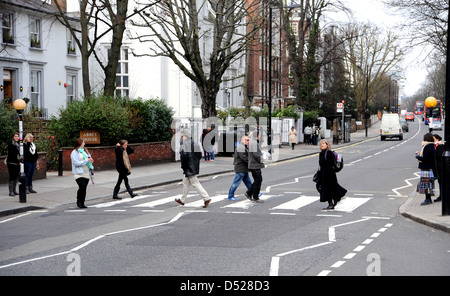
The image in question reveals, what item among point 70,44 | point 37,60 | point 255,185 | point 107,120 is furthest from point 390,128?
point 255,185

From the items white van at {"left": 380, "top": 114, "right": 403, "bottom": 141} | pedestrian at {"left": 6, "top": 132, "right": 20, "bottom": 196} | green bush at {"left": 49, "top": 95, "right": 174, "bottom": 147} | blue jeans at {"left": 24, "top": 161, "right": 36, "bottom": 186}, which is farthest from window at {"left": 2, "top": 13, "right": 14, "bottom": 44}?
white van at {"left": 380, "top": 114, "right": 403, "bottom": 141}

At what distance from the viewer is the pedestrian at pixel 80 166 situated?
49.1 feet

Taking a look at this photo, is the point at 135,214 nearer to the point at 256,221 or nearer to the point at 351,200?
the point at 256,221

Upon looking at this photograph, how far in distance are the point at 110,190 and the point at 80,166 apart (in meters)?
4.11

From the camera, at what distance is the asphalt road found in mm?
8177

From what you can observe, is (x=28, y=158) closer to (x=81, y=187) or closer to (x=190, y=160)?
(x=81, y=187)

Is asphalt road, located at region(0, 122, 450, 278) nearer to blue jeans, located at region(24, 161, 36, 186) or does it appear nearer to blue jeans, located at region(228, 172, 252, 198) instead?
blue jeans, located at region(228, 172, 252, 198)

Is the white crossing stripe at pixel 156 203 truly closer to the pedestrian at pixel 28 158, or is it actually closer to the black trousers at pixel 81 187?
the black trousers at pixel 81 187

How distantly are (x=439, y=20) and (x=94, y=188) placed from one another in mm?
20388

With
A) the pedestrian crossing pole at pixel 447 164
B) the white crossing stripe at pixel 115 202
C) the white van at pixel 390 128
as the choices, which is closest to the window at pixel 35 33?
the white crossing stripe at pixel 115 202

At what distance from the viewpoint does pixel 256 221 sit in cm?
1252

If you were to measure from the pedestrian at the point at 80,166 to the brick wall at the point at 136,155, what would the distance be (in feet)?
30.8

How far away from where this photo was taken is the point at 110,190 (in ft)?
62.5

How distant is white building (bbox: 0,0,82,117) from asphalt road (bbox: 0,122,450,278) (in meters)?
19.4
